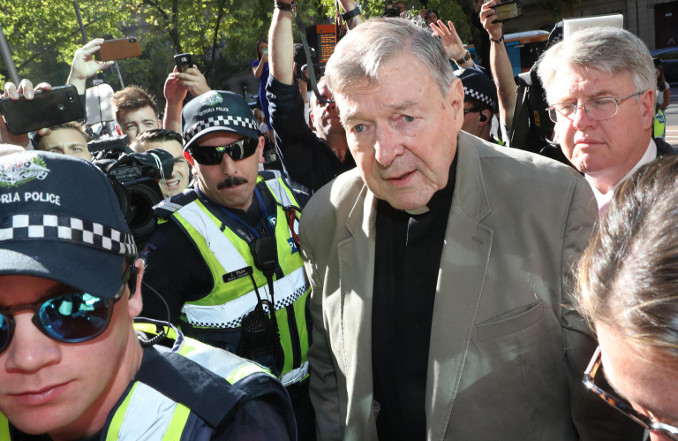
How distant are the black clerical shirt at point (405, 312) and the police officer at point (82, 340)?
57cm

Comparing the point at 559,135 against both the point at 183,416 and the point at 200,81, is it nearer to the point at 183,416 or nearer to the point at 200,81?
the point at 183,416

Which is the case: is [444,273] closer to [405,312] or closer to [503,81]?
[405,312]

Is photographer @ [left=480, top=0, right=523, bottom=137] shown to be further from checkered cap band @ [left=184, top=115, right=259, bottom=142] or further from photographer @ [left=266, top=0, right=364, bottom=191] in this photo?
checkered cap band @ [left=184, top=115, right=259, bottom=142]

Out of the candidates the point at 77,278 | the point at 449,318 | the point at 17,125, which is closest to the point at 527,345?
the point at 449,318

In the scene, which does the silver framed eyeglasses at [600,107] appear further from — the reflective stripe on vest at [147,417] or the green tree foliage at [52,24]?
the green tree foliage at [52,24]

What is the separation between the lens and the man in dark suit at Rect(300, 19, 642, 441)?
5.45 ft

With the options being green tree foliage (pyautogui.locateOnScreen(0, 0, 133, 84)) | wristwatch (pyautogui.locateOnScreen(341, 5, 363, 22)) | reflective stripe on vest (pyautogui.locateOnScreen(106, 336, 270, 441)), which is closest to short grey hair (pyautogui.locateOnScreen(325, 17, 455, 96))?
reflective stripe on vest (pyautogui.locateOnScreen(106, 336, 270, 441))

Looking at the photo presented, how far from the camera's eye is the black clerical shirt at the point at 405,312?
1.82 m

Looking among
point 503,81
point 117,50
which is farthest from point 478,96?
point 117,50

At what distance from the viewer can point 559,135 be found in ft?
8.35

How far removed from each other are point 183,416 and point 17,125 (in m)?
2.46

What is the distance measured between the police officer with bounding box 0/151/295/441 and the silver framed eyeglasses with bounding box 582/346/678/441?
71 cm

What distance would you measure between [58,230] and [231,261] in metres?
1.22

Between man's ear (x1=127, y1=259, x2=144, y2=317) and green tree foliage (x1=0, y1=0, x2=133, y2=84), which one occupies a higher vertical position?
green tree foliage (x1=0, y1=0, x2=133, y2=84)
